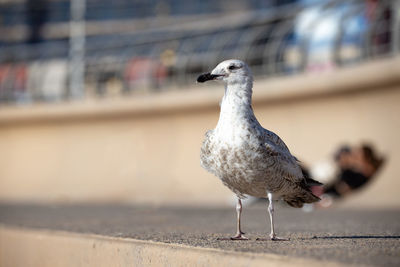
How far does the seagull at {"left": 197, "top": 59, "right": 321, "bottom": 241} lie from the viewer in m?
4.23

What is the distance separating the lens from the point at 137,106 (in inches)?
626

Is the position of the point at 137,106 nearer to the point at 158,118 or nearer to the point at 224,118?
the point at 158,118

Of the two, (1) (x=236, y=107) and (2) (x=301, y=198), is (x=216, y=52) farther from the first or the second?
(1) (x=236, y=107)

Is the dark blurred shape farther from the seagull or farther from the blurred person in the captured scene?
the seagull

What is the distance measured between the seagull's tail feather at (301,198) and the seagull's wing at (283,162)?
196 millimetres

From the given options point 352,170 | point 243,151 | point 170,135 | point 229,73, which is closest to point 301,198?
point 243,151

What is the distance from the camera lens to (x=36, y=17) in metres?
47.9

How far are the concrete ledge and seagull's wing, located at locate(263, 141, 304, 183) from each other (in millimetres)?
849

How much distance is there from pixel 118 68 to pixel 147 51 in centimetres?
90

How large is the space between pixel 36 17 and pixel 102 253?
45.6 m

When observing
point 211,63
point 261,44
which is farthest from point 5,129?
point 261,44

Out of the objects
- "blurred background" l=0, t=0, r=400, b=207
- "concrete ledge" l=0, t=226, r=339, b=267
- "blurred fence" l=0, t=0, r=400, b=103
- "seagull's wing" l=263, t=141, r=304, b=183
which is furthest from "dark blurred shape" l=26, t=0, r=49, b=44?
"seagull's wing" l=263, t=141, r=304, b=183

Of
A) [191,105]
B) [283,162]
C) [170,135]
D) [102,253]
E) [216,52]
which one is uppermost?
[216,52]

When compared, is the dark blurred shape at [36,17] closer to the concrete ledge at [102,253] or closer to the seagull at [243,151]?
the concrete ledge at [102,253]
